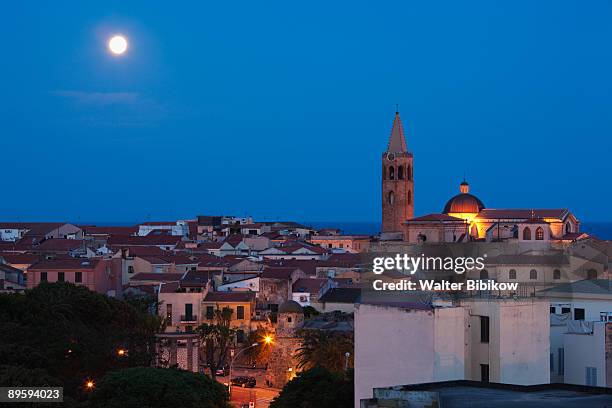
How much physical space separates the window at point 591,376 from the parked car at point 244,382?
20.0 m

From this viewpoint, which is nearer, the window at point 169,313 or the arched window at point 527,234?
the window at point 169,313

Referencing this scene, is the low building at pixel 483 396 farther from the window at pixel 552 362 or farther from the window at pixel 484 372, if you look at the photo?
the window at pixel 552 362

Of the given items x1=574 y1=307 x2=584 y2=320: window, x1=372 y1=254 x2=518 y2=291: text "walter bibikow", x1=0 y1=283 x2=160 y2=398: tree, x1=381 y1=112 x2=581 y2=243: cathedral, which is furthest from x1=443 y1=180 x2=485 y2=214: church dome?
x1=574 y1=307 x2=584 y2=320: window

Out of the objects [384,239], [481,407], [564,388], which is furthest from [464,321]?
[384,239]

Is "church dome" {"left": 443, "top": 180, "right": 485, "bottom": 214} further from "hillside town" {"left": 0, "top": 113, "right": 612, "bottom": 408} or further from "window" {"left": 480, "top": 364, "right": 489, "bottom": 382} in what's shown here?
"window" {"left": 480, "top": 364, "right": 489, "bottom": 382}

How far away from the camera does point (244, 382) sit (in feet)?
139

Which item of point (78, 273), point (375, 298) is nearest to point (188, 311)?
point (78, 273)

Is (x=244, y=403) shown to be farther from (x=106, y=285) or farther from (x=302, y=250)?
(x=302, y=250)

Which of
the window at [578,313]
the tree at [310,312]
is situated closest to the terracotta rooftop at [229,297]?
the tree at [310,312]

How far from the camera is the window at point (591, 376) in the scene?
2330 centimetres

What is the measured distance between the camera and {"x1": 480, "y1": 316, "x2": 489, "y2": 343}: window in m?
22.8

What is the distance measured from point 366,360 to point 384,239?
220 feet

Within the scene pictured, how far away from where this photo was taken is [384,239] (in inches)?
3533

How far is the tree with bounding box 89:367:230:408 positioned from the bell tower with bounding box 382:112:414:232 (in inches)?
2695
